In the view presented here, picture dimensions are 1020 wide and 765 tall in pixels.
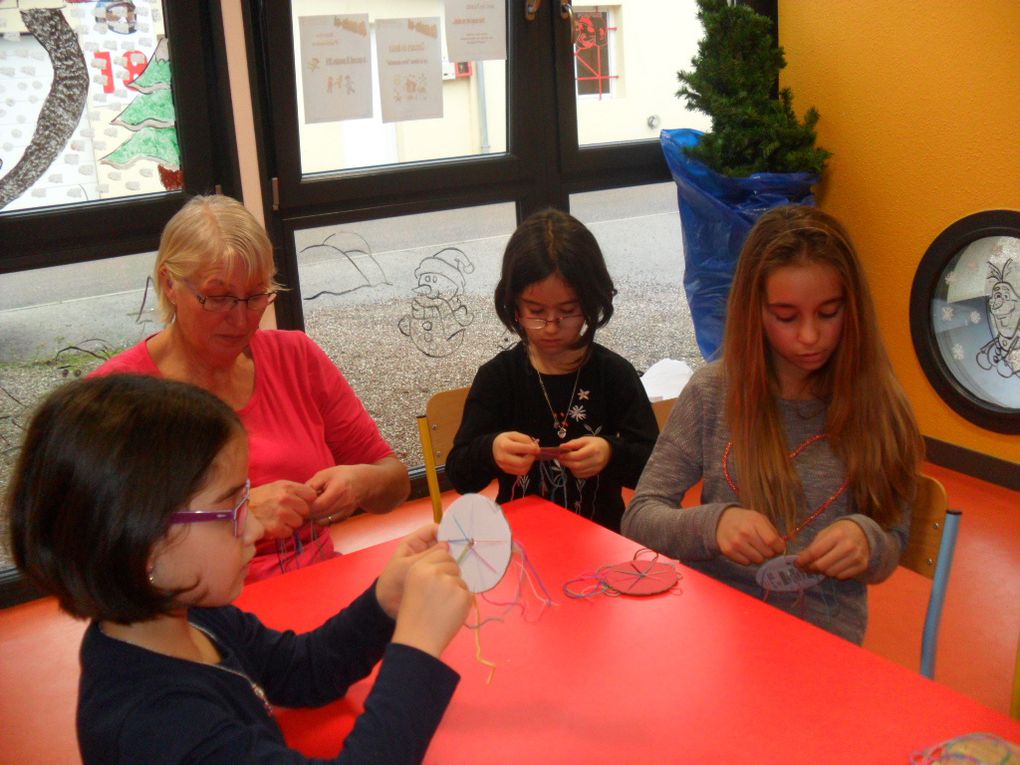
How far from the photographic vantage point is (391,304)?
3668mm

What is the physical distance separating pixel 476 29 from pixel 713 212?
3.55 feet

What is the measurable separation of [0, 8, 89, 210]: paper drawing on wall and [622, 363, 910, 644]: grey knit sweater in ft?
6.89

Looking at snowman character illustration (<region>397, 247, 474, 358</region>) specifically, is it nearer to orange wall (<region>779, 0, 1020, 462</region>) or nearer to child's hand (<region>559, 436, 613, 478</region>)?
orange wall (<region>779, 0, 1020, 462</region>)

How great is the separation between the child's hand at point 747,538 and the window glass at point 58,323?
2042 mm

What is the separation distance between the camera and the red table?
1.00 meters

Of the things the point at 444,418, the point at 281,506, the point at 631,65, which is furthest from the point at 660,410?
the point at 631,65

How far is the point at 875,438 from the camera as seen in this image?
1580 mm

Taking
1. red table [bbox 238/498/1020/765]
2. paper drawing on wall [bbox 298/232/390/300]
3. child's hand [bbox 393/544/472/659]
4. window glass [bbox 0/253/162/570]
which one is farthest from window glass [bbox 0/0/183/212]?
child's hand [bbox 393/544/472/659]

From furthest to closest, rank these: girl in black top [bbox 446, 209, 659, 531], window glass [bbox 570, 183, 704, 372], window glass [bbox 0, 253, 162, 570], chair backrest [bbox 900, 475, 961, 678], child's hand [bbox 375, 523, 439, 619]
A: window glass [bbox 570, 183, 704, 372] → window glass [bbox 0, 253, 162, 570] → girl in black top [bbox 446, 209, 659, 531] → chair backrest [bbox 900, 475, 961, 678] → child's hand [bbox 375, 523, 439, 619]

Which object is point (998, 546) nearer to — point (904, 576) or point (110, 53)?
point (904, 576)

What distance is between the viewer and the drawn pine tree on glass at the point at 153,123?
298 centimetres

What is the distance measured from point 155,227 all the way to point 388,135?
0.86m

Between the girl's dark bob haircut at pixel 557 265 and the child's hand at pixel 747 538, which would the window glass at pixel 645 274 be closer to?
the girl's dark bob haircut at pixel 557 265

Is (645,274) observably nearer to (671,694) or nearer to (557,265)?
(557,265)
